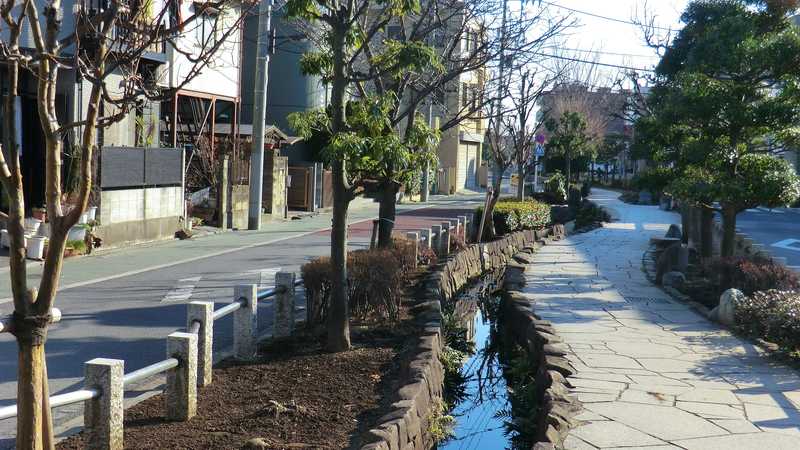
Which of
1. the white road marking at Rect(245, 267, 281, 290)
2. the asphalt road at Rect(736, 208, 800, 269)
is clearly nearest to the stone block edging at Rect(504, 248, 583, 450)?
the white road marking at Rect(245, 267, 281, 290)

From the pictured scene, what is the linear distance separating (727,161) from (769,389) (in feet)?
24.3

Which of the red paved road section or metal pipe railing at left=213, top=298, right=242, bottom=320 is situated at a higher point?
metal pipe railing at left=213, top=298, right=242, bottom=320

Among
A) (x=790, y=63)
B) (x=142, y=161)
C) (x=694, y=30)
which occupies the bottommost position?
(x=142, y=161)

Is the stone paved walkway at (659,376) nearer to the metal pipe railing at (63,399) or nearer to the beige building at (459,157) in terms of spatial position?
the metal pipe railing at (63,399)

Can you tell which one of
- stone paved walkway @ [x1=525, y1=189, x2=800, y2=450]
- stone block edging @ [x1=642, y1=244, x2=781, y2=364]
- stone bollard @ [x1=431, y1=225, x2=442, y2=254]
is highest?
stone bollard @ [x1=431, y1=225, x2=442, y2=254]

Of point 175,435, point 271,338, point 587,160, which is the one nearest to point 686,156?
point 271,338

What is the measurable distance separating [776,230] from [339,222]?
23.7 meters

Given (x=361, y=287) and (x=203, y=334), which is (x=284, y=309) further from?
(x=203, y=334)

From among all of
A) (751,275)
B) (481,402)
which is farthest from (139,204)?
(751,275)

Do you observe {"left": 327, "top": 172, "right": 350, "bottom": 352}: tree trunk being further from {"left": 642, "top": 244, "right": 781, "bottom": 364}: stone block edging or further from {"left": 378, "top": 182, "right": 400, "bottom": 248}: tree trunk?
{"left": 378, "top": 182, "right": 400, "bottom": 248}: tree trunk

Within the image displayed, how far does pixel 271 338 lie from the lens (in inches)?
366

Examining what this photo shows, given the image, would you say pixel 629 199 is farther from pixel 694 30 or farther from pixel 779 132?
pixel 779 132

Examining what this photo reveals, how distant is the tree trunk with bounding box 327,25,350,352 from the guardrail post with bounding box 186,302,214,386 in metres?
1.63

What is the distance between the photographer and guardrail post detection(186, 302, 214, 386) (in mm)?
6965
